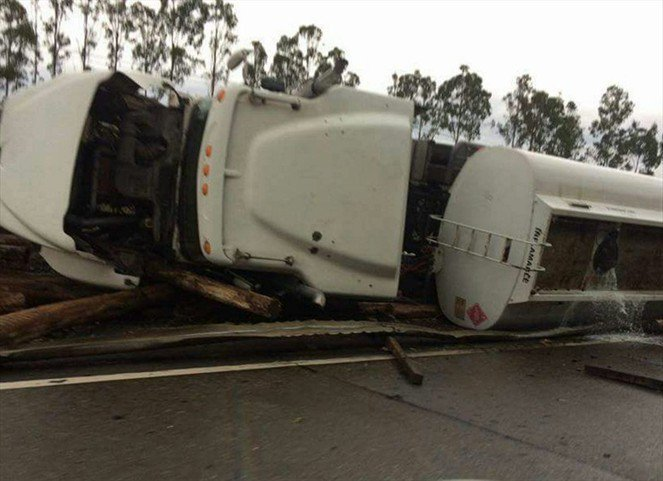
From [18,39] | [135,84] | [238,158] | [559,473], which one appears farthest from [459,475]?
[18,39]

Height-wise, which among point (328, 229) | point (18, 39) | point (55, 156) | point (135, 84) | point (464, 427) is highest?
point (18, 39)

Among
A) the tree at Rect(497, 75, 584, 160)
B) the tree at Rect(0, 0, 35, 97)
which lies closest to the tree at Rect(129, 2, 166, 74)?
the tree at Rect(0, 0, 35, 97)

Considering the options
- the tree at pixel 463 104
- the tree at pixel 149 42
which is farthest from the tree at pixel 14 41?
the tree at pixel 463 104

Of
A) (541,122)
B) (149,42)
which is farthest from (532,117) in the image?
(149,42)

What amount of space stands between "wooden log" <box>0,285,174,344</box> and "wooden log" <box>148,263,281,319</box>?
219 millimetres

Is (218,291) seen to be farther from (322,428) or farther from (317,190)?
(322,428)

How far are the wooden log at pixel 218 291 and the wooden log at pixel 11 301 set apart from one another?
1073 millimetres

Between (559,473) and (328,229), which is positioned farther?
(328,229)

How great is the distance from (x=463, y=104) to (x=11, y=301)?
4780cm

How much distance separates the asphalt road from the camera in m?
2.90

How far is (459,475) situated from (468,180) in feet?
13.6

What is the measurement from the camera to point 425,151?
6.79m

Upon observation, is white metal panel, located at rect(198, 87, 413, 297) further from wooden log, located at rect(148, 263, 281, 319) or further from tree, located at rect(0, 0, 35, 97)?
tree, located at rect(0, 0, 35, 97)

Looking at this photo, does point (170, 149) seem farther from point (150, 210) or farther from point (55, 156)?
point (55, 156)
